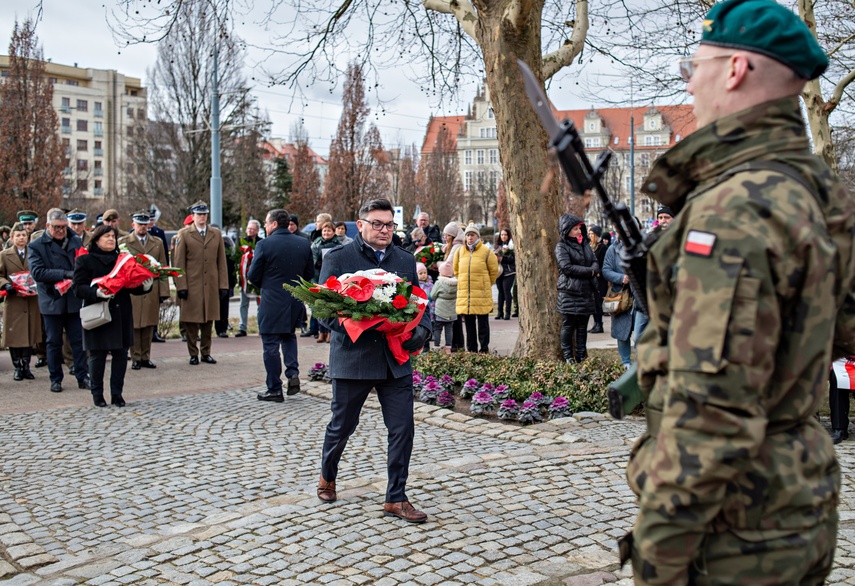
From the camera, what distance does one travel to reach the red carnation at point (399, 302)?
5672 millimetres

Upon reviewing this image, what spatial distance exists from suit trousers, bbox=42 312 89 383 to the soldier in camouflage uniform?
10020mm

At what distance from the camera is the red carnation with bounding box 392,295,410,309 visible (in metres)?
5.67

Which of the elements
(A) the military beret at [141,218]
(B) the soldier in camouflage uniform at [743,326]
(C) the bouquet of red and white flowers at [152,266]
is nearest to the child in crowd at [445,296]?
(C) the bouquet of red and white flowers at [152,266]

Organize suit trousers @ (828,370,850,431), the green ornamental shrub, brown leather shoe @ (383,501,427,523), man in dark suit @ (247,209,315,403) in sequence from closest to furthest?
1. brown leather shoe @ (383,501,427,523)
2. suit trousers @ (828,370,850,431)
3. the green ornamental shrub
4. man in dark suit @ (247,209,315,403)

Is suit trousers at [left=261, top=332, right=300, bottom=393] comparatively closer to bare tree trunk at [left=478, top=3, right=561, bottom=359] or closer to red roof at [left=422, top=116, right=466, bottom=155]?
bare tree trunk at [left=478, top=3, right=561, bottom=359]

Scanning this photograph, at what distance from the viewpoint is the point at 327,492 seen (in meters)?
5.91

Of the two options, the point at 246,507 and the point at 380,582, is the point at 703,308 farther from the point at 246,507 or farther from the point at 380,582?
the point at 246,507

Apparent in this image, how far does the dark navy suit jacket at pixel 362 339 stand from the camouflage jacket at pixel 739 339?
3463 mm

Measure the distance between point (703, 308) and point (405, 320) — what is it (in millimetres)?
3664

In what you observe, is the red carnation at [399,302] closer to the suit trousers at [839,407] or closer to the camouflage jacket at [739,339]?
the camouflage jacket at [739,339]

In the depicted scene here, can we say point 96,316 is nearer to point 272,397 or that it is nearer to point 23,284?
point 272,397

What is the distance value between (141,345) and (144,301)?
25.5 inches

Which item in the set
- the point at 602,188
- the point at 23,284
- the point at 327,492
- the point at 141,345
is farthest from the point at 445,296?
the point at 602,188

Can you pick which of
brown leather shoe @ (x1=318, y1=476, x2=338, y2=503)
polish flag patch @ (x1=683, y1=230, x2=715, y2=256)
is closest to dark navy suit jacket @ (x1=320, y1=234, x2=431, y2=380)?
brown leather shoe @ (x1=318, y1=476, x2=338, y2=503)
